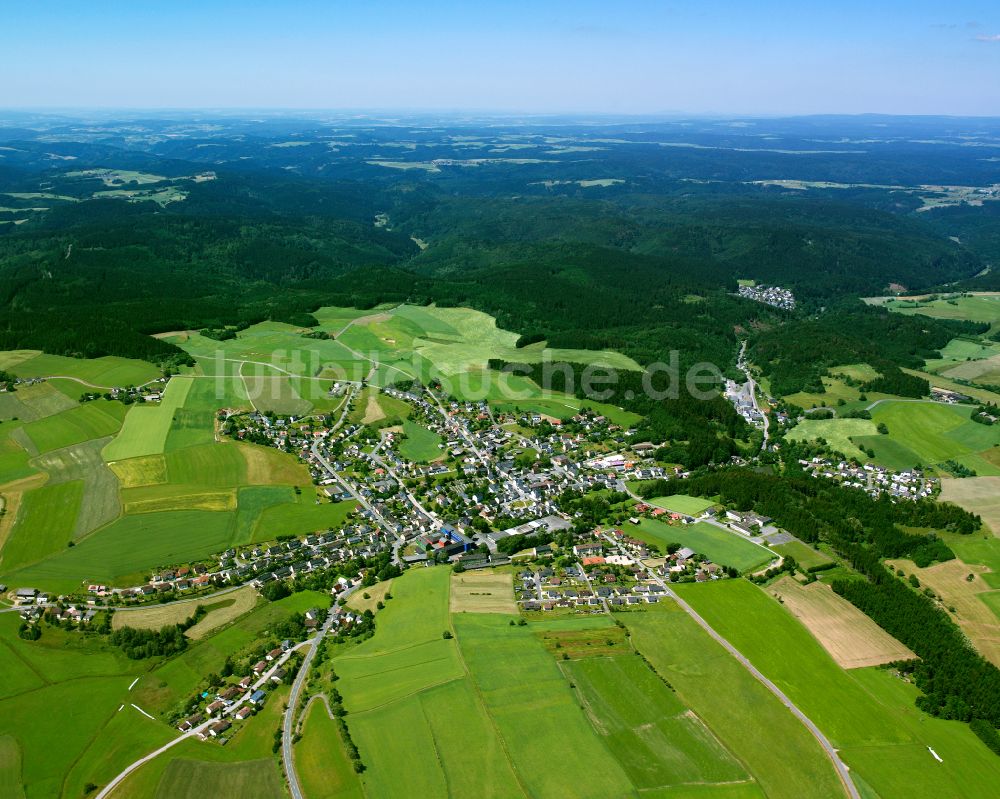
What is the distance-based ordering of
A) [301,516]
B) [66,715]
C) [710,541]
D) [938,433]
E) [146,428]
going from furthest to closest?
[938,433], [146,428], [301,516], [710,541], [66,715]

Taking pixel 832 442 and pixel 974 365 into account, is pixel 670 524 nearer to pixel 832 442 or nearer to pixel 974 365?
pixel 832 442

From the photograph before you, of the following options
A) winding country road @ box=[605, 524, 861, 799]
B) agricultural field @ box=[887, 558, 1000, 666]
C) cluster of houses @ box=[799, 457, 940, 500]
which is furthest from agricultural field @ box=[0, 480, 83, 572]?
cluster of houses @ box=[799, 457, 940, 500]

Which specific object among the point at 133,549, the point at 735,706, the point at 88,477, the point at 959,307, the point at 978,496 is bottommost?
the point at 735,706

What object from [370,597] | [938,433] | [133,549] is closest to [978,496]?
[938,433]

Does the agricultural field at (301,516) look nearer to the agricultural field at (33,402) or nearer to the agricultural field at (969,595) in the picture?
the agricultural field at (33,402)

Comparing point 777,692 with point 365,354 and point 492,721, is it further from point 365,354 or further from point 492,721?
point 365,354

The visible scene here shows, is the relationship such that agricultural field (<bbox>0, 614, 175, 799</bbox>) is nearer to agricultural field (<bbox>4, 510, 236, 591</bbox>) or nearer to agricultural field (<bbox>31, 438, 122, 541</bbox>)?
agricultural field (<bbox>4, 510, 236, 591</bbox>)
